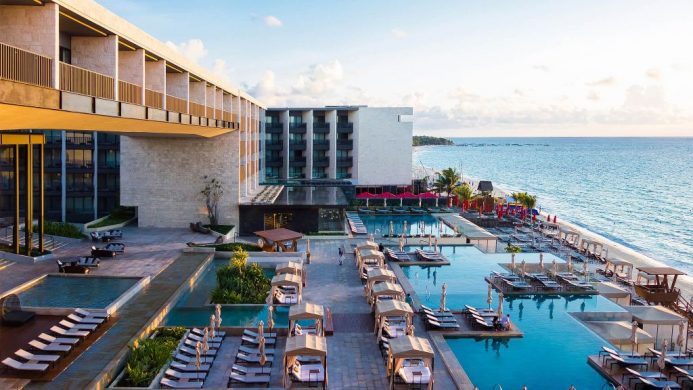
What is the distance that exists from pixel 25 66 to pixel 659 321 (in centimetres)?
2638

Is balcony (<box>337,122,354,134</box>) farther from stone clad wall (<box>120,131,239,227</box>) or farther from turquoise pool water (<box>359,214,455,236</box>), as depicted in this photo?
stone clad wall (<box>120,131,239,227</box>)

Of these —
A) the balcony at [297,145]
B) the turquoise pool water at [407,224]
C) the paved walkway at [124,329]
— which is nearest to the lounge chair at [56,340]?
the paved walkway at [124,329]

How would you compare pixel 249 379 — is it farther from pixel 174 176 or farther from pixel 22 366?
pixel 174 176

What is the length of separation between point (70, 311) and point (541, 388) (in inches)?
696

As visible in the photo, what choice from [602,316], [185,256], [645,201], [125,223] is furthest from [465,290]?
[645,201]

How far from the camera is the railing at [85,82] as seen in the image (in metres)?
18.0

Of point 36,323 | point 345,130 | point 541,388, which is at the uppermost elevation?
point 345,130

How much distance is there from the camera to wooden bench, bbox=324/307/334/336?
75.6ft

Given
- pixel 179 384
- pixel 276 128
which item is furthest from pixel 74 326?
pixel 276 128

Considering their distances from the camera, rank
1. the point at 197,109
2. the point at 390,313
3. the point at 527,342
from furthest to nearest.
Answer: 1. the point at 197,109
2. the point at 527,342
3. the point at 390,313

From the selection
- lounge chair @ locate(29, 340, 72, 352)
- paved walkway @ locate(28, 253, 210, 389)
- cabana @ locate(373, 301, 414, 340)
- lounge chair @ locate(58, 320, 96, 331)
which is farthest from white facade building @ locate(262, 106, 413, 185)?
lounge chair @ locate(29, 340, 72, 352)

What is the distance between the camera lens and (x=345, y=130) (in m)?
73.8

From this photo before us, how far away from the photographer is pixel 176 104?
3159 cm

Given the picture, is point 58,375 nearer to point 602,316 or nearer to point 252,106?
point 602,316
